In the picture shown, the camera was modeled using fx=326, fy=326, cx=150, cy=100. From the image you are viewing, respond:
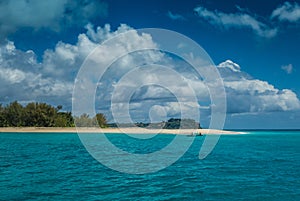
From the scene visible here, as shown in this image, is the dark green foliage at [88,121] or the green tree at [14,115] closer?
the green tree at [14,115]

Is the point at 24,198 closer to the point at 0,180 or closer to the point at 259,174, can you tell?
the point at 0,180

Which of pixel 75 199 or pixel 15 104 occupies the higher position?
pixel 15 104

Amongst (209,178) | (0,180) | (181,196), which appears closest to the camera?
(181,196)

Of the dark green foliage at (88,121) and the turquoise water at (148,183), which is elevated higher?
the dark green foliage at (88,121)

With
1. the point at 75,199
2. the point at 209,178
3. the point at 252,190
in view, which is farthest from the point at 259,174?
the point at 75,199

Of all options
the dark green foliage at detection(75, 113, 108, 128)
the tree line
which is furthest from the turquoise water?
the dark green foliage at detection(75, 113, 108, 128)

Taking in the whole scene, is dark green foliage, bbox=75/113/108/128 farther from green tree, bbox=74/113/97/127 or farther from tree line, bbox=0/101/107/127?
tree line, bbox=0/101/107/127

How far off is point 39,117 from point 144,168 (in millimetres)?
149964

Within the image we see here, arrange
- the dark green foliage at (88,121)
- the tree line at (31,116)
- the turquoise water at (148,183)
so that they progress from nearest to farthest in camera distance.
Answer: the turquoise water at (148,183) → the tree line at (31,116) → the dark green foliage at (88,121)

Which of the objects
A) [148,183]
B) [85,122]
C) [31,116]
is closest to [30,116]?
[31,116]

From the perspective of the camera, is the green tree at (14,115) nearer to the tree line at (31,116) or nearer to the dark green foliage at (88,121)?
the tree line at (31,116)

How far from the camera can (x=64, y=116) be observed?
191 meters

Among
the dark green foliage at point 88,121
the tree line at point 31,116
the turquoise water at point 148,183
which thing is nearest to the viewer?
the turquoise water at point 148,183

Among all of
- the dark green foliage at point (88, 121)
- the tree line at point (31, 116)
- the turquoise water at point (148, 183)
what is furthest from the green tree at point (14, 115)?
the turquoise water at point (148, 183)
